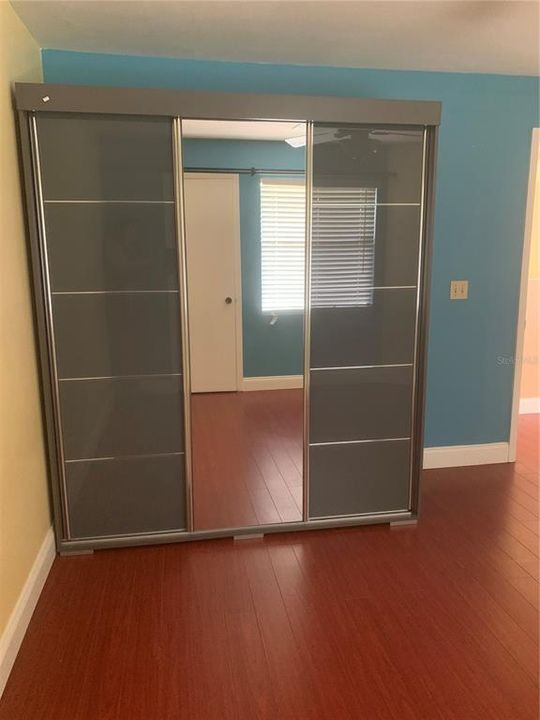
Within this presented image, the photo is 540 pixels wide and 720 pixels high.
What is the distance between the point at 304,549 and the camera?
2.68 meters

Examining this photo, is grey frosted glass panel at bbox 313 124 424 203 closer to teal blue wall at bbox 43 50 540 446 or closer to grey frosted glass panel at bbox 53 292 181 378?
teal blue wall at bbox 43 50 540 446

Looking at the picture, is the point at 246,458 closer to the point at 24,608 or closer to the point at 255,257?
the point at 255,257

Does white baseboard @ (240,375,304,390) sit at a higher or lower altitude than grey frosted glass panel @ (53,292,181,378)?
lower

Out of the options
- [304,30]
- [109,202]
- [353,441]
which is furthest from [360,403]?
[304,30]

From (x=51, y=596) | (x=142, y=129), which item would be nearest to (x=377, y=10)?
(x=142, y=129)

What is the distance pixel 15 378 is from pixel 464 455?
2.83m

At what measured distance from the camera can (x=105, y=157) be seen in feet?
7.66

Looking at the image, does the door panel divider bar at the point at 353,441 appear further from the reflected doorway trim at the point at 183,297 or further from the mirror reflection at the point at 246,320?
the reflected doorway trim at the point at 183,297

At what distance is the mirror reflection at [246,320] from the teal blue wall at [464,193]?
0.46 metres

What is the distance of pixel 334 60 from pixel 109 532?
270 centimetres

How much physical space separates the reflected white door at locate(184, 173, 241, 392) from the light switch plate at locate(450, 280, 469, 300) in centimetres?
135

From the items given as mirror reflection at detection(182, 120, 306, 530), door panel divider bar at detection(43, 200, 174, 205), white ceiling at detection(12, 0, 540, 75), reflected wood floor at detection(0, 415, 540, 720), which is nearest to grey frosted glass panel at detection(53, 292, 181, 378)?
mirror reflection at detection(182, 120, 306, 530)

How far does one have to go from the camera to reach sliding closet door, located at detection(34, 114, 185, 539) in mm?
2330

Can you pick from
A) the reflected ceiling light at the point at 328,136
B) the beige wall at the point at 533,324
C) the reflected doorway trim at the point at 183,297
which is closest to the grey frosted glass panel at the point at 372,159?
the reflected ceiling light at the point at 328,136
